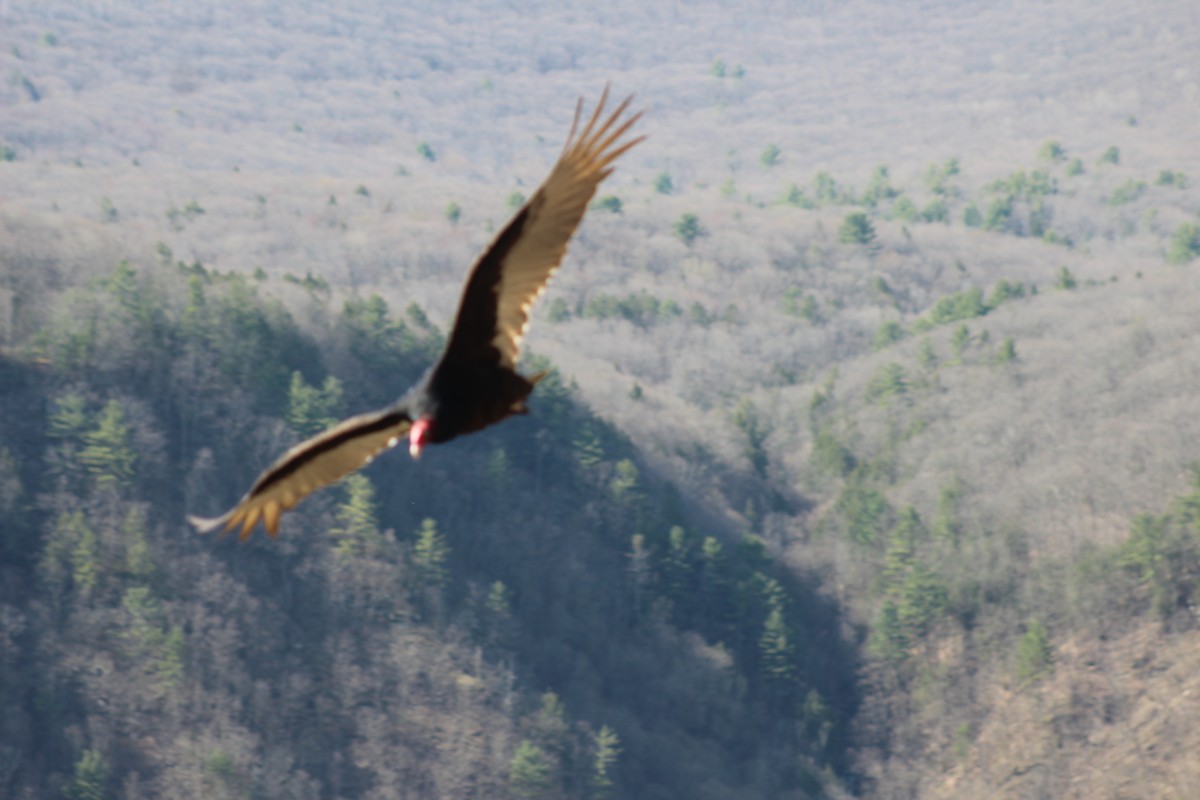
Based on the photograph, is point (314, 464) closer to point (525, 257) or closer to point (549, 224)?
point (525, 257)

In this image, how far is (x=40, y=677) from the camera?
2586 inches

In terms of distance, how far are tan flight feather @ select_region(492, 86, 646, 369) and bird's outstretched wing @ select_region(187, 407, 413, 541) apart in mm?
737

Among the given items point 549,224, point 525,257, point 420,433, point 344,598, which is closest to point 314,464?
point 420,433

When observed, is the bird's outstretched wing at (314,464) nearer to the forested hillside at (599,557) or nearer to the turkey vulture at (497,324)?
the turkey vulture at (497,324)

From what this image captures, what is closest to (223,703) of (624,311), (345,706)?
(345,706)

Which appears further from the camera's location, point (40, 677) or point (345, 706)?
point (345, 706)

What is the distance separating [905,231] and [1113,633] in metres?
79.1

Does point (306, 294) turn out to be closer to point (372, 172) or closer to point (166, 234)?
point (166, 234)

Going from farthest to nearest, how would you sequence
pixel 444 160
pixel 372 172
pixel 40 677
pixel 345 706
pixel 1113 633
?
pixel 444 160
pixel 372 172
pixel 1113 633
pixel 345 706
pixel 40 677

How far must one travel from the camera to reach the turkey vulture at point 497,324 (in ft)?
26.0

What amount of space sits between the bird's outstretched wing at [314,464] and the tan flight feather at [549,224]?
2.42 ft

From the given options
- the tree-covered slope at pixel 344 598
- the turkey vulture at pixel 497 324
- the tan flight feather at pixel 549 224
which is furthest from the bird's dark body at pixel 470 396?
the tree-covered slope at pixel 344 598

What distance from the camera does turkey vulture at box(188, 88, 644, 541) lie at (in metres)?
7.93

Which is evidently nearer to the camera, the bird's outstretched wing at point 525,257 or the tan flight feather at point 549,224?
the bird's outstretched wing at point 525,257
